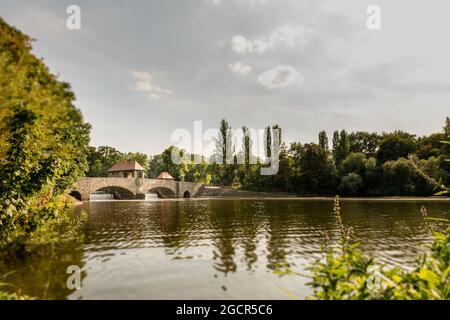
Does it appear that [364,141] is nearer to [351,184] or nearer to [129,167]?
[351,184]

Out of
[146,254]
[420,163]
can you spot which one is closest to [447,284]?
[146,254]

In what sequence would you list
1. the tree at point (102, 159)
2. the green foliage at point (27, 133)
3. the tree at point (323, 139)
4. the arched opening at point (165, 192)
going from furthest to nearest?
the tree at point (102, 159) → the tree at point (323, 139) → the arched opening at point (165, 192) → the green foliage at point (27, 133)

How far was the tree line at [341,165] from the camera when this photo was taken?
65375mm

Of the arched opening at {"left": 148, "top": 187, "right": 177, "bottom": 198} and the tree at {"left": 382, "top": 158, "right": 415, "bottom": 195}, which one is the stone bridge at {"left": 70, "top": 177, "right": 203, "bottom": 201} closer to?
the arched opening at {"left": 148, "top": 187, "right": 177, "bottom": 198}

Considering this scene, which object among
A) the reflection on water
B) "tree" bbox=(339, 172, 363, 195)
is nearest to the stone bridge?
the reflection on water

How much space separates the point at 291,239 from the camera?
16.4 m

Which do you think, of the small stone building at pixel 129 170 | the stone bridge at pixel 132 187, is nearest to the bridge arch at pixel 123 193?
the stone bridge at pixel 132 187

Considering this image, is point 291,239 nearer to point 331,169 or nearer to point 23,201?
point 23,201

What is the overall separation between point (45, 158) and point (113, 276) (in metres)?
5.42

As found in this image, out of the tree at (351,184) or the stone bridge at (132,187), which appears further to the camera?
the tree at (351,184)

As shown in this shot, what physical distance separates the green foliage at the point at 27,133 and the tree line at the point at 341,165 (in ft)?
154

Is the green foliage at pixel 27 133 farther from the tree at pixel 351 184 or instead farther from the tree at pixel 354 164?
the tree at pixel 354 164

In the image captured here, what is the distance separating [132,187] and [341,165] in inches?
2081

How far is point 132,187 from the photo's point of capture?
65.5 metres
